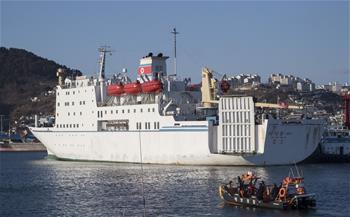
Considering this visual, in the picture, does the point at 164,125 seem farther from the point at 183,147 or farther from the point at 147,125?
the point at 183,147

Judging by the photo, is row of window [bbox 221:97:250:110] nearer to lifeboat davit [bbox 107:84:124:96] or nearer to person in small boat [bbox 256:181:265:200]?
lifeboat davit [bbox 107:84:124:96]

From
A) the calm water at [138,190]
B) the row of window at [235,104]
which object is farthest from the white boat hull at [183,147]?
the row of window at [235,104]

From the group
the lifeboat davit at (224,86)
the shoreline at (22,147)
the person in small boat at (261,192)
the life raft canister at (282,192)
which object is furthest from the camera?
the shoreline at (22,147)

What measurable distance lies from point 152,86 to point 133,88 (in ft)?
8.61

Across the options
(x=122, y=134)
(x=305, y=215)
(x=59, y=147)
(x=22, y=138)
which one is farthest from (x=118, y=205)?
(x=22, y=138)

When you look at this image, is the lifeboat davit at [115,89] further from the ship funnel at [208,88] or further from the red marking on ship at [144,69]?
the ship funnel at [208,88]

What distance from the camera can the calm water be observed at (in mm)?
34381

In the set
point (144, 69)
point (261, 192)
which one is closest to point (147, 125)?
point (144, 69)

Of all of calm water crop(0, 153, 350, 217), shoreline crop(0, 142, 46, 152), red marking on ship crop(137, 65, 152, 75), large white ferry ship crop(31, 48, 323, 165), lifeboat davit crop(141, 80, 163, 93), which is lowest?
calm water crop(0, 153, 350, 217)

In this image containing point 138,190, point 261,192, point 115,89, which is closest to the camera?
point 261,192

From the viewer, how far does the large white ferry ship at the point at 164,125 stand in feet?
178

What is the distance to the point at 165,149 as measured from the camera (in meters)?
58.5

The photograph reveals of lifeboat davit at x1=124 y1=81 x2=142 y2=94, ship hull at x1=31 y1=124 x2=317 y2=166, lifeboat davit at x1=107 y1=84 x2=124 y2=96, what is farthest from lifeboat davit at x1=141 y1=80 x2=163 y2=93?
ship hull at x1=31 y1=124 x2=317 y2=166

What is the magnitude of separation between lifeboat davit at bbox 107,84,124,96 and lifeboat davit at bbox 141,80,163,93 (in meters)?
3.47
